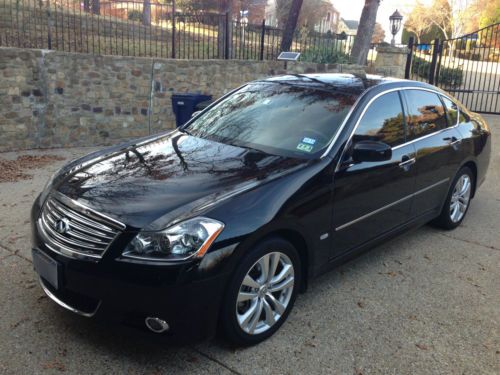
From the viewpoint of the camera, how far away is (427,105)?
16.1 ft

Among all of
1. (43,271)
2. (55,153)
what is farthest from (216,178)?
(55,153)

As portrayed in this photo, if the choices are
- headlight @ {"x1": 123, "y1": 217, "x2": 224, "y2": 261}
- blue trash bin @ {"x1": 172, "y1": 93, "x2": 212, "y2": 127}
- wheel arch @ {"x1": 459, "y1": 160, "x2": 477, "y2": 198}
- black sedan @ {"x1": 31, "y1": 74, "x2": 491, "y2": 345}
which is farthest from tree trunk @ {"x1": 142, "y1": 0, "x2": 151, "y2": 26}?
headlight @ {"x1": 123, "y1": 217, "x2": 224, "y2": 261}

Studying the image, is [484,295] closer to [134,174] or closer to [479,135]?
[479,135]

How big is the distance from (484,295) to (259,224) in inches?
90.6

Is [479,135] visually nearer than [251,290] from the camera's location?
No

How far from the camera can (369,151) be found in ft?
12.1

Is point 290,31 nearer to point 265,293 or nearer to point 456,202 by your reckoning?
point 456,202

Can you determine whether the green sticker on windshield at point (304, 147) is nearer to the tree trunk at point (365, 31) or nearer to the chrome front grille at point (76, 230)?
the chrome front grille at point (76, 230)

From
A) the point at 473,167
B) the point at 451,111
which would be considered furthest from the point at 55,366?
the point at 473,167

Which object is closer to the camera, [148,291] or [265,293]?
[148,291]

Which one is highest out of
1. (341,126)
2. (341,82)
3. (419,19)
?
(419,19)

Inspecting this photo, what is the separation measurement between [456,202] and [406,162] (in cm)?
154

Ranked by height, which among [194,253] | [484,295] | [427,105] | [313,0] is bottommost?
[484,295]

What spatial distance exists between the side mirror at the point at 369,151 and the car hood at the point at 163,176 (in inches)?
18.5
